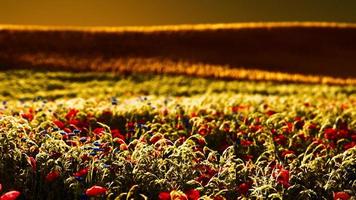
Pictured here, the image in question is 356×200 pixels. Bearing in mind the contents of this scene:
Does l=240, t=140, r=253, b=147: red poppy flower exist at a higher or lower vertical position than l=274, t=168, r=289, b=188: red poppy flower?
higher

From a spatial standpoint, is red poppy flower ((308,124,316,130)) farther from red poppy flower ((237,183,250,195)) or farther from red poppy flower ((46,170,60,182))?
red poppy flower ((46,170,60,182))

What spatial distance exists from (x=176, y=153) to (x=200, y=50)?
77.5 feet

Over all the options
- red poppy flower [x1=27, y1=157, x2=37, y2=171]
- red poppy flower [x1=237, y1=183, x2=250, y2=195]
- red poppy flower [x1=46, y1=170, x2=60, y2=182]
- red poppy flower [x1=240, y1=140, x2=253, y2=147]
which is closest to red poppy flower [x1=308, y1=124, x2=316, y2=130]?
red poppy flower [x1=240, y1=140, x2=253, y2=147]

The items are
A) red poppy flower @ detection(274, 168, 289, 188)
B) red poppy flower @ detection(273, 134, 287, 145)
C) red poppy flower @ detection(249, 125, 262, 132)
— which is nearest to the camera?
red poppy flower @ detection(274, 168, 289, 188)

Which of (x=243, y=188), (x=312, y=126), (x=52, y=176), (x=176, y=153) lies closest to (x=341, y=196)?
(x=243, y=188)

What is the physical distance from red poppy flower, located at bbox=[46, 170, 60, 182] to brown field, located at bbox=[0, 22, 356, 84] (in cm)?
1952

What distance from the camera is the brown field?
2719 cm

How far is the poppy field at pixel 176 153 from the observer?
6957mm

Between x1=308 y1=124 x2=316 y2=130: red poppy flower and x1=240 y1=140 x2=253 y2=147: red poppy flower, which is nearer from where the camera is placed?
x1=240 y1=140 x2=253 y2=147: red poppy flower

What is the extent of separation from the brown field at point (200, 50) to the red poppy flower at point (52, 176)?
19515 mm

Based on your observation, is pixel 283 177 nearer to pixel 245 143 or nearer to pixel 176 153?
pixel 176 153

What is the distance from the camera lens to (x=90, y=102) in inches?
524

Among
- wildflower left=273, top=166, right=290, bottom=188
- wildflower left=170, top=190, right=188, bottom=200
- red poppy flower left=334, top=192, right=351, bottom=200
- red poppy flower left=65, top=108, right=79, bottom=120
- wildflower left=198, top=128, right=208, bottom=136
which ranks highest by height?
red poppy flower left=65, top=108, right=79, bottom=120

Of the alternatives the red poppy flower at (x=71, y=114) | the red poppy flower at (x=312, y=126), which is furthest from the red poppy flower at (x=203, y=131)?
the red poppy flower at (x=71, y=114)
